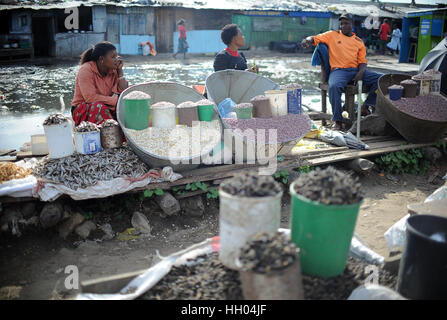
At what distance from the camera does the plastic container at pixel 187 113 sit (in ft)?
13.6

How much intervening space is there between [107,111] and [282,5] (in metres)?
20.7

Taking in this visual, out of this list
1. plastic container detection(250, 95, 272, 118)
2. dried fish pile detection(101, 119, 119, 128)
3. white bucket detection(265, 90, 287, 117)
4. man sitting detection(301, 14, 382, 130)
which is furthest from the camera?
man sitting detection(301, 14, 382, 130)

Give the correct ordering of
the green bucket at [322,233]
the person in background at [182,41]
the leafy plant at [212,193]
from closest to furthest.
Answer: the green bucket at [322,233]
the leafy plant at [212,193]
the person in background at [182,41]

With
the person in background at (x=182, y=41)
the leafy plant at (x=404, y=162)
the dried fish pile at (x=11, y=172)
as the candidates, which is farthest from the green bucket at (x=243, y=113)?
the person in background at (x=182, y=41)

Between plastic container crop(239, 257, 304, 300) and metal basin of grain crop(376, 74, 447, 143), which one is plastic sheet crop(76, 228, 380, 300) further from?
metal basin of grain crop(376, 74, 447, 143)

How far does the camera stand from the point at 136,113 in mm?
3914

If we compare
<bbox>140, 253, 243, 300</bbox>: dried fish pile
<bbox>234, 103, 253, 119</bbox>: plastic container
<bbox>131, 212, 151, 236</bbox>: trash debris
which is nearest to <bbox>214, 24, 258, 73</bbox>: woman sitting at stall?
<bbox>234, 103, 253, 119</bbox>: plastic container

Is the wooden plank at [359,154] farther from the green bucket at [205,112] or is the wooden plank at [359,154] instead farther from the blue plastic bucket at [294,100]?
the green bucket at [205,112]

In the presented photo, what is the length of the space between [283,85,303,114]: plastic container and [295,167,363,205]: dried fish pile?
2.49 m

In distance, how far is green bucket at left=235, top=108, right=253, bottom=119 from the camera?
4379 mm

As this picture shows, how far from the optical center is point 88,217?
373 centimetres

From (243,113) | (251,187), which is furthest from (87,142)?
(251,187)

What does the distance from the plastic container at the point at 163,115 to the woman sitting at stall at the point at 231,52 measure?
1789 millimetres

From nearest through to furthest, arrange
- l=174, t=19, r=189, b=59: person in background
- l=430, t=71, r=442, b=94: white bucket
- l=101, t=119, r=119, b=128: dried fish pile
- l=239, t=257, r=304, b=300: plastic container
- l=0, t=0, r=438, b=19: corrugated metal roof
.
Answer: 1. l=239, t=257, r=304, b=300: plastic container
2. l=101, t=119, r=119, b=128: dried fish pile
3. l=430, t=71, r=442, b=94: white bucket
4. l=0, t=0, r=438, b=19: corrugated metal roof
5. l=174, t=19, r=189, b=59: person in background
